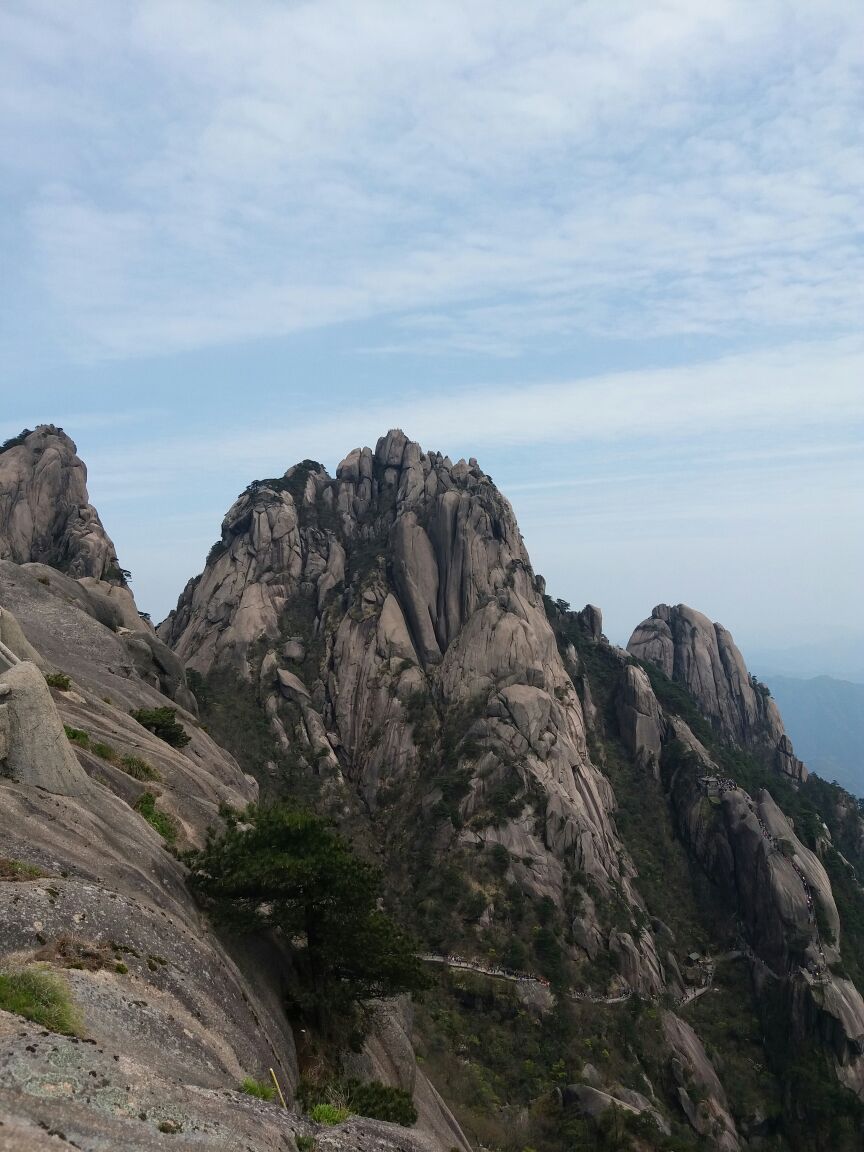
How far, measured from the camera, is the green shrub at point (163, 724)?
3877 centimetres

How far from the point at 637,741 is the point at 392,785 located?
101ft

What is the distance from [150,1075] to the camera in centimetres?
1217

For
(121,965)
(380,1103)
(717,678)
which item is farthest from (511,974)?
(717,678)

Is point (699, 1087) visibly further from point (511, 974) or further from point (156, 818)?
point (156, 818)

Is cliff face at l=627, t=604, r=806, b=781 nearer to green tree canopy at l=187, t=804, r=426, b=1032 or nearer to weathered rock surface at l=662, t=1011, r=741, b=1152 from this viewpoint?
weathered rock surface at l=662, t=1011, r=741, b=1152

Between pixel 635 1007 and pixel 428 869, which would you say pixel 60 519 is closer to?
pixel 428 869

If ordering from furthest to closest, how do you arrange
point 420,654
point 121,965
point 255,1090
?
1. point 420,654
2. point 121,965
3. point 255,1090

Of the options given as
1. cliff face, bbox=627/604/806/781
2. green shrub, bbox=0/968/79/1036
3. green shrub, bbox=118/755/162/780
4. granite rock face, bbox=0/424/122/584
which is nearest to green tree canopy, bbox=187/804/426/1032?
green shrub, bbox=118/755/162/780

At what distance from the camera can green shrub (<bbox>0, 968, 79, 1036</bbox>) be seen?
41.3ft

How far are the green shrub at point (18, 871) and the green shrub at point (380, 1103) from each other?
8.88 metres

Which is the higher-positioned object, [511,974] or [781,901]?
[781,901]

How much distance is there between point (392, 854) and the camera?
76812mm

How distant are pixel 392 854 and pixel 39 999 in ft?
219

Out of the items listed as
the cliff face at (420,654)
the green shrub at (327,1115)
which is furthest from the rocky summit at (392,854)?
the cliff face at (420,654)
